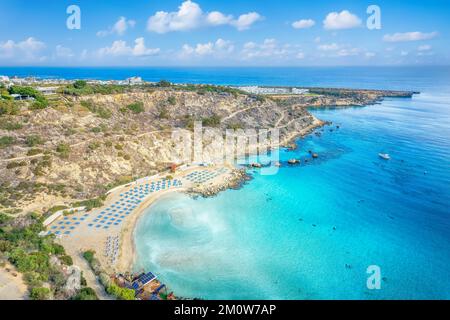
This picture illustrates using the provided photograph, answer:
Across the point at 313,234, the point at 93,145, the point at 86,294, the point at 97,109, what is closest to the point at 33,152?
the point at 93,145

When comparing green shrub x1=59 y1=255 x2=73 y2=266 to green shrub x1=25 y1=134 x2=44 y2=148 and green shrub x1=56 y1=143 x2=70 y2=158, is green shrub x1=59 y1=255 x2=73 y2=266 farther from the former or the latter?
green shrub x1=25 y1=134 x2=44 y2=148

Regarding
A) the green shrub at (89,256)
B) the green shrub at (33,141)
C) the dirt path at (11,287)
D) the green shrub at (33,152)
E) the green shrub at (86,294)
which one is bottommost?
the green shrub at (86,294)

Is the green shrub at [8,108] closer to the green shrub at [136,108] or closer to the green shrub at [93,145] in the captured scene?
the green shrub at [93,145]

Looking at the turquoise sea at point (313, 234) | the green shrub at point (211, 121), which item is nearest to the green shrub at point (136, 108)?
the green shrub at point (211, 121)

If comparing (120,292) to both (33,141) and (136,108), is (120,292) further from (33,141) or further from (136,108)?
(136,108)

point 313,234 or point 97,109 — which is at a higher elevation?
point 97,109
